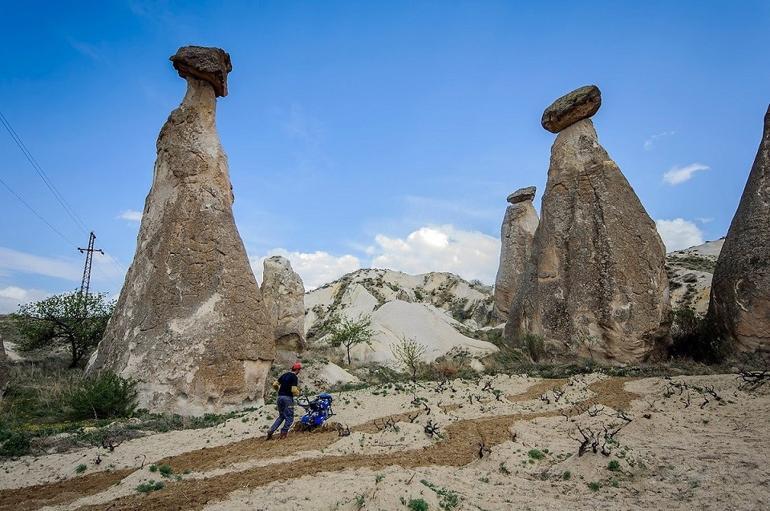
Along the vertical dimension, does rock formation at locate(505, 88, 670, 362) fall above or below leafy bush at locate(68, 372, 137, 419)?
above

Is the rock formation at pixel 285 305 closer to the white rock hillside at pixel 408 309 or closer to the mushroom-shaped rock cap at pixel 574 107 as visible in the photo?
the white rock hillside at pixel 408 309

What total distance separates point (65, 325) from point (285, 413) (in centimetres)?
1310

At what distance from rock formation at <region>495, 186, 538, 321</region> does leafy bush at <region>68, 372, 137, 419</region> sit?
22.1 meters

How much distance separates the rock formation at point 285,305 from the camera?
18.6 m

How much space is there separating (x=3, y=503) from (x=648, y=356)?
559 inches

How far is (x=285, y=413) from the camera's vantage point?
7.91m

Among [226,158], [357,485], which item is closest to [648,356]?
[357,485]

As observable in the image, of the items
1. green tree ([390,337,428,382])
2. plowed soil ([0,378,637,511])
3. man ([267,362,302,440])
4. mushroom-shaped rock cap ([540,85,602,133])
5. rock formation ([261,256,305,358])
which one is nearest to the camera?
plowed soil ([0,378,637,511])

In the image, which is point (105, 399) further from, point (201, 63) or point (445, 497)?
point (201, 63)

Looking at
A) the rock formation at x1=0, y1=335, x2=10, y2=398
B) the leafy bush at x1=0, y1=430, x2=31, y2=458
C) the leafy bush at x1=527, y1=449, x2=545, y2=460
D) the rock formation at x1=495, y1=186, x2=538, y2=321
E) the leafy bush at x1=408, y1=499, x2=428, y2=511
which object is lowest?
the leafy bush at x1=527, y1=449, x2=545, y2=460

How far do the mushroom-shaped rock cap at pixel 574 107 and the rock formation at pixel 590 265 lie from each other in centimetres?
4

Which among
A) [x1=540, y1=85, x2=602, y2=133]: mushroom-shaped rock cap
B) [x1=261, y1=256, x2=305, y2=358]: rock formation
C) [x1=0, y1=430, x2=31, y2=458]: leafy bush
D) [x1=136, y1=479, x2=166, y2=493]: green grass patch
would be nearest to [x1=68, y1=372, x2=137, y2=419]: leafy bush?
[x1=0, y1=430, x2=31, y2=458]: leafy bush

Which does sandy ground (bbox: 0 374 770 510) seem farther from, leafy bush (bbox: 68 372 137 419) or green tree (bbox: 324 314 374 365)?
green tree (bbox: 324 314 374 365)

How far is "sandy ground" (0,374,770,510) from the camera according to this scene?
4.52 m
